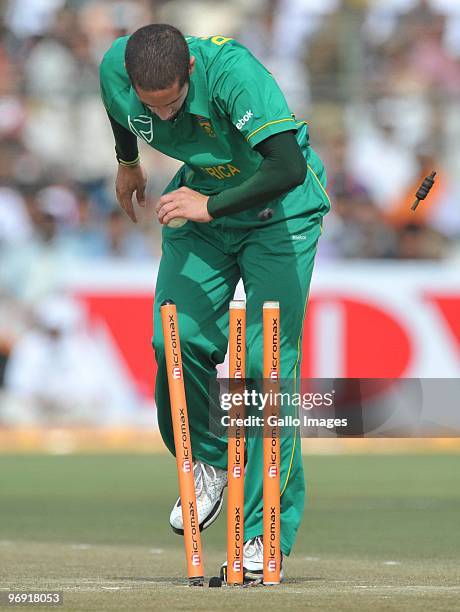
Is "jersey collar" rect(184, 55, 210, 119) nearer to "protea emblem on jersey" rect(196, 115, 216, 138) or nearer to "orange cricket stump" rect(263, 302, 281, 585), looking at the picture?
"protea emblem on jersey" rect(196, 115, 216, 138)

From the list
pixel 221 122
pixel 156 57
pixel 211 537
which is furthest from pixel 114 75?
pixel 211 537

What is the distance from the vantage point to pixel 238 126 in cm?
526

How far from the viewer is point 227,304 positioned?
5.96 meters

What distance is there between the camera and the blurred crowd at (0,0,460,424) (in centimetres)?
1520

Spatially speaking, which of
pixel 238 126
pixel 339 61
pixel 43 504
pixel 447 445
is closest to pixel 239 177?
pixel 238 126

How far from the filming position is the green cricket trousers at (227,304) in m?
5.61

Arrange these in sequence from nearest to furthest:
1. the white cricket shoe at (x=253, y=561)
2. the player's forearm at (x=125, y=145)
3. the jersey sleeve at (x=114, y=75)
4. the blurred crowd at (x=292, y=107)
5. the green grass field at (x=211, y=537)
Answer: the green grass field at (x=211, y=537)
the white cricket shoe at (x=253, y=561)
the jersey sleeve at (x=114, y=75)
the player's forearm at (x=125, y=145)
the blurred crowd at (x=292, y=107)

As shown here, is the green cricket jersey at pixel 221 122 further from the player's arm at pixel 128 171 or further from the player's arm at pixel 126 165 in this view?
the player's arm at pixel 128 171

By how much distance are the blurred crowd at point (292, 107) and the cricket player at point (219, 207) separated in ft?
28.8

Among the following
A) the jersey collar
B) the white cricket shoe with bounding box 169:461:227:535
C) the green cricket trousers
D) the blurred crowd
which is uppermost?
the blurred crowd

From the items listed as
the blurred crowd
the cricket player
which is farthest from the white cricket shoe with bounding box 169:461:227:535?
the blurred crowd

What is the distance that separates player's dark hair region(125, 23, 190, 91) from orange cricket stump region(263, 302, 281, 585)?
0.84 meters

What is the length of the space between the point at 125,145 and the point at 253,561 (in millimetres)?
1830

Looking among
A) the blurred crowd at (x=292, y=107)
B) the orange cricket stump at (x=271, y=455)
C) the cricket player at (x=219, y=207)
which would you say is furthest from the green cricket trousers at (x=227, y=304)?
the blurred crowd at (x=292, y=107)
